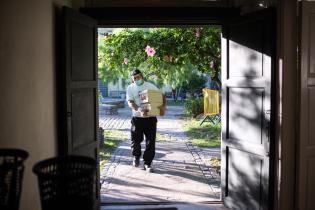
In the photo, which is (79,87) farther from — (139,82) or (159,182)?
(159,182)

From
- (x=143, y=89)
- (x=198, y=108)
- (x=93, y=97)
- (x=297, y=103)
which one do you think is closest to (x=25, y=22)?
(x=93, y=97)

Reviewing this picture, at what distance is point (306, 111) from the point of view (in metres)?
4.15

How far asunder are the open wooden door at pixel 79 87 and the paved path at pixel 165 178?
3.08 ft

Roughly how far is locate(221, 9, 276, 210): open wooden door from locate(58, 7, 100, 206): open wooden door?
169 cm

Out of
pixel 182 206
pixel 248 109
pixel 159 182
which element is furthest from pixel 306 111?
pixel 159 182

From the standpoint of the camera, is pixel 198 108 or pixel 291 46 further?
pixel 198 108

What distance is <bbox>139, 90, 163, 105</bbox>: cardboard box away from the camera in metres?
6.79

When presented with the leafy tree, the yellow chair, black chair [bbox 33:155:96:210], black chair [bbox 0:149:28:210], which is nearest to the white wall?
black chair [bbox 0:149:28:210]

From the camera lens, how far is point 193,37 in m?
8.10

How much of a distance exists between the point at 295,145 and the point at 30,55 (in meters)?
2.86

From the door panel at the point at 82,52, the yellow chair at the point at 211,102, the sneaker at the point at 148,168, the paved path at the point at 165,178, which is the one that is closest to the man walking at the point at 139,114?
the sneaker at the point at 148,168

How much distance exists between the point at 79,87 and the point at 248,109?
78.8 inches

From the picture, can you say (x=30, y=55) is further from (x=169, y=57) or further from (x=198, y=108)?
(x=198, y=108)

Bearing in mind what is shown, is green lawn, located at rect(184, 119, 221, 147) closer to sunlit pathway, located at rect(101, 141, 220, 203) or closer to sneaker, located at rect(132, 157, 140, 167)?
sunlit pathway, located at rect(101, 141, 220, 203)
